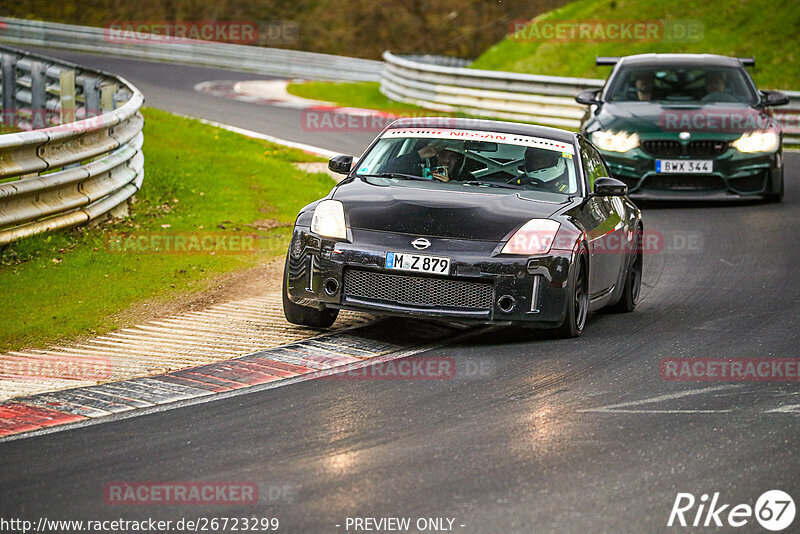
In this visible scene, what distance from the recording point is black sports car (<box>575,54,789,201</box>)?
1434 cm

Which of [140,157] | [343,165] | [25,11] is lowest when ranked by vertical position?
[25,11]

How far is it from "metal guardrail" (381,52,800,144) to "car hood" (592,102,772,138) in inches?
274

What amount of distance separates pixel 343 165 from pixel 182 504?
15.1ft

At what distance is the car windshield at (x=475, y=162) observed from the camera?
29.1 ft

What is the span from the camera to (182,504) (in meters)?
5.01

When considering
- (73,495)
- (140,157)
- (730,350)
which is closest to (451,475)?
(73,495)

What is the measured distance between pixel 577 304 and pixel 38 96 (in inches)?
450

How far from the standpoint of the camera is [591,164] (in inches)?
378

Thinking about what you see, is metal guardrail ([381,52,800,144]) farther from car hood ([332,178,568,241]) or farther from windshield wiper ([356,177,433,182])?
car hood ([332,178,568,241])

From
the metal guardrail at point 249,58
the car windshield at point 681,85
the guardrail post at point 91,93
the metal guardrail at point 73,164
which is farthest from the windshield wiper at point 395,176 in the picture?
the metal guardrail at point 249,58

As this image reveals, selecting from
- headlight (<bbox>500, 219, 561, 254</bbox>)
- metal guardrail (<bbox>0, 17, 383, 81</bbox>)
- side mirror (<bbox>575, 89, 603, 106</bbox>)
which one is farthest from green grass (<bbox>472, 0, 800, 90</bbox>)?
headlight (<bbox>500, 219, 561, 254</bbox>)

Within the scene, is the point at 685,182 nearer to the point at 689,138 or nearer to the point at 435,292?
the point at 689,138

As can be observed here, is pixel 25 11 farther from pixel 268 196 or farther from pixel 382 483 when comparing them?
pixel 382 483

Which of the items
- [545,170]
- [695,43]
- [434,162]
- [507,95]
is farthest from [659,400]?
[695,43]
